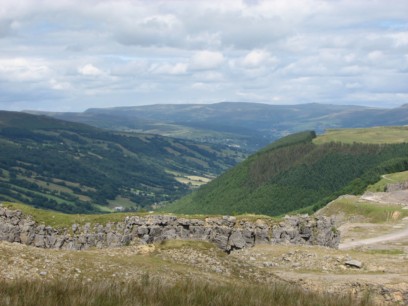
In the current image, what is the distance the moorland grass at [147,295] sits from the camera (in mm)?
12000

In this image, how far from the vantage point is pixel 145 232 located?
56.6 meters

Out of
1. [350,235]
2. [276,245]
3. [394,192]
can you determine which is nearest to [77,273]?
[276,245]

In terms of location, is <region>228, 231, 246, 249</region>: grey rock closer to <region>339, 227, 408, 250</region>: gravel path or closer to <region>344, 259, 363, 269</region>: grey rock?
<region>344, 259, 363, 269</region>: grey rock

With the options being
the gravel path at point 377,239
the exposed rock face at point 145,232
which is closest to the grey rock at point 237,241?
the exposed rock face at point 145,232

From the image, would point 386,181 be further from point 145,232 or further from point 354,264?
point 145,232

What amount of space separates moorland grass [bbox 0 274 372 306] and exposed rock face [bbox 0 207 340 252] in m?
41.7

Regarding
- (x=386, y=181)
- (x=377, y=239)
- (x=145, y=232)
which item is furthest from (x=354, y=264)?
(x=386, y=181)

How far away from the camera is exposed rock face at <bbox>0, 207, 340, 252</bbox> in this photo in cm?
5647

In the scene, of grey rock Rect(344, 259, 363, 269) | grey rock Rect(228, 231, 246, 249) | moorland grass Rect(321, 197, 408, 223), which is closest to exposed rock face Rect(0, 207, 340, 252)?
grey rock Rect(228, 231, 246, 249)

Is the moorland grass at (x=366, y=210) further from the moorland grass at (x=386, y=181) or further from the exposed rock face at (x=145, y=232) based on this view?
the exposed rock face at (x=145, y=232)

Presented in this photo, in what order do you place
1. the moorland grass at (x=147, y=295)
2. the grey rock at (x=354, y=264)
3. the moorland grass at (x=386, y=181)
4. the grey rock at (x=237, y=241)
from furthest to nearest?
the moorland grass at (x=386, y=181), the grey rock at (x=237, y=241), the grey rock at (x=354, y=264), the moorland grass at (x=147, y=295)

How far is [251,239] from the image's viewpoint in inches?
2267

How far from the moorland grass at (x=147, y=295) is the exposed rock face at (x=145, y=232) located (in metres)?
41.7

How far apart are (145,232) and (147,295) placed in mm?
44016
